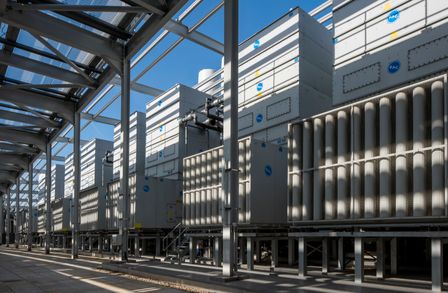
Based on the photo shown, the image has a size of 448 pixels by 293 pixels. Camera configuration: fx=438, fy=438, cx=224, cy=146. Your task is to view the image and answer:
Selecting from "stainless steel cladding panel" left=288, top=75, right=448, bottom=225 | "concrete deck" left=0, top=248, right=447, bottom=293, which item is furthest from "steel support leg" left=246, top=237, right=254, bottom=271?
"stainless steel cladding panel" left=288, top=75, right=448, bottom=225

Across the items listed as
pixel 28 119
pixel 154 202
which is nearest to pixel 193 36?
pixel 154 202

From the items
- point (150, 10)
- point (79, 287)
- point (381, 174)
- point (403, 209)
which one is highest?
point (150, 10)

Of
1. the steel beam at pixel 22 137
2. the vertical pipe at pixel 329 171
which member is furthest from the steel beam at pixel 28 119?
the vertical pipe at pixel 329 171

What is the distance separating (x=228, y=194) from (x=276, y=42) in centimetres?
553

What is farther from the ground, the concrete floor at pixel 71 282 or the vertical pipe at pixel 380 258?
the vertical pipe at pixel 380 258

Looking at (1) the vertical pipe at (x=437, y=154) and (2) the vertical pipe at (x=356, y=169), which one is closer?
(1) the vertical pipe at (x=437, y=154)

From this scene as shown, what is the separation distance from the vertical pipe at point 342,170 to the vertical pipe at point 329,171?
19 centimetres

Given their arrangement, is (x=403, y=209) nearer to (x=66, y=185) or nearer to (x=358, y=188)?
(x=358, y=188)

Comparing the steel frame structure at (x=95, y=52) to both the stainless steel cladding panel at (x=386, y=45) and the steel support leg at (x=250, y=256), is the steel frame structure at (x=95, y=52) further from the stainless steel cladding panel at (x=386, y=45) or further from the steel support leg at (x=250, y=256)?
the stainless steel cladding panel at (x=386, y=45)

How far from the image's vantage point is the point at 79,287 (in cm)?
966

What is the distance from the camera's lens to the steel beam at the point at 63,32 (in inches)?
520

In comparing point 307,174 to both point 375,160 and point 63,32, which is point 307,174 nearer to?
point 375,160

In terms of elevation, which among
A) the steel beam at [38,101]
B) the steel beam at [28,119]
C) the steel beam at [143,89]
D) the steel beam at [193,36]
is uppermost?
the steel beam at [193,36]

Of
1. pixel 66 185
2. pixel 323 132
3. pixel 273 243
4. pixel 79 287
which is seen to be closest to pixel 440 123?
pixel 323 132
